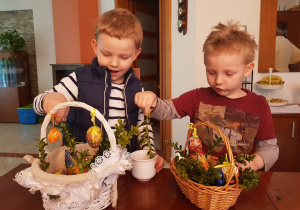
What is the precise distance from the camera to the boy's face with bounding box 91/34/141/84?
3.18 feet

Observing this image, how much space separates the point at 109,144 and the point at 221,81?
0.51m

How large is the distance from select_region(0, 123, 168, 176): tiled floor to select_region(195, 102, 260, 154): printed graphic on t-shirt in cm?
199

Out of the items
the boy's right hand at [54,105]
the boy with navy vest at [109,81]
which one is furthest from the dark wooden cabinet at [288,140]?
the boy's right hand at [54,105]

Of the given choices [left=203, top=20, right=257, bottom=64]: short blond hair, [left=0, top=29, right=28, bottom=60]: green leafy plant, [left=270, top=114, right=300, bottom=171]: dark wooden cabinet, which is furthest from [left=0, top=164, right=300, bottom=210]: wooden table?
[left=0, top=29, right=28, bottom=60]: green leafy plant

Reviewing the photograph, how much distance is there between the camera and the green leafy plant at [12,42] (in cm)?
513

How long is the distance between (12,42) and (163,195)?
18.3 feet

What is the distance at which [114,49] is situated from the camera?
3.19ft

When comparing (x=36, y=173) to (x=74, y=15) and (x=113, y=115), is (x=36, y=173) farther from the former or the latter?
(x=74, y=15)

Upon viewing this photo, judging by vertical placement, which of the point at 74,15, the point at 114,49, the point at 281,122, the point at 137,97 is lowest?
the point at 281,122

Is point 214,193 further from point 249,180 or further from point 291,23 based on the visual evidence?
point 291,23

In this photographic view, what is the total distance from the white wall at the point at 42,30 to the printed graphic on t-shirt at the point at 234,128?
5.33 meters

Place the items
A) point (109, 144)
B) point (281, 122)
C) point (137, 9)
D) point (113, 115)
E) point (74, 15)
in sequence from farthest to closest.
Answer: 1. point (74, 15)
2. point (137, 9)
3. point (281, 122)
4. point (113, 115)
5. point (109, 144)

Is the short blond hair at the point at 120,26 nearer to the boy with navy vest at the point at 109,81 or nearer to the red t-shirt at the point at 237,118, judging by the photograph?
the boy with navy vest at the point at 109,81

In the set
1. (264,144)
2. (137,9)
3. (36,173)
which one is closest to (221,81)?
(264,144)
